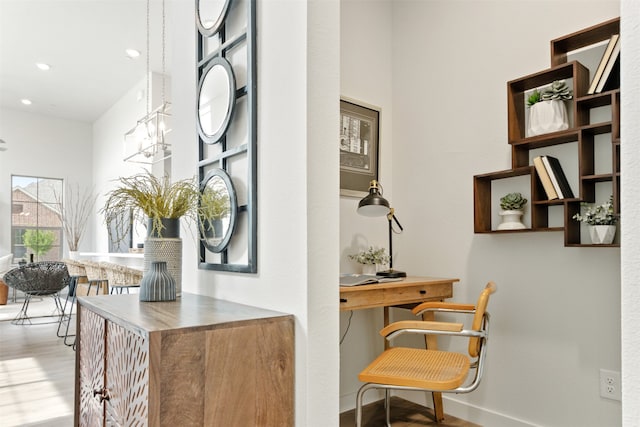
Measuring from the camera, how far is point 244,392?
1216 millimetres

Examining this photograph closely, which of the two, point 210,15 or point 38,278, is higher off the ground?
point 210,15

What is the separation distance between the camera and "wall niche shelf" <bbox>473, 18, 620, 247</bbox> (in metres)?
2.00

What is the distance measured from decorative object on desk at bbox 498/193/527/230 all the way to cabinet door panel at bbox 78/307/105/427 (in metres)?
1.96

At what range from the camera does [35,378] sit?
3346mm

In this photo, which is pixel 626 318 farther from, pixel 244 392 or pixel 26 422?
pixel 26 422

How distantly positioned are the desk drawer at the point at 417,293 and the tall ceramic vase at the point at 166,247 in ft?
3.62

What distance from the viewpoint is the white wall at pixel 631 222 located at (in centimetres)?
63

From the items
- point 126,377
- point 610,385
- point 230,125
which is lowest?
point 610,385

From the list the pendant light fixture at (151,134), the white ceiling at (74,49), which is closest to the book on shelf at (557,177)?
the pendant light fixture at (151,134)

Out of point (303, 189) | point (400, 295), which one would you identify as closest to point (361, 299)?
point (400, 295)

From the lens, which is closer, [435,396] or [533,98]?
[533,98]

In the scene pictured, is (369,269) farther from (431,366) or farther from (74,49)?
(74,49)

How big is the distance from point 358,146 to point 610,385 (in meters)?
1.88

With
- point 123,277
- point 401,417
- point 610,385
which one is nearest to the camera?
point 610,385
